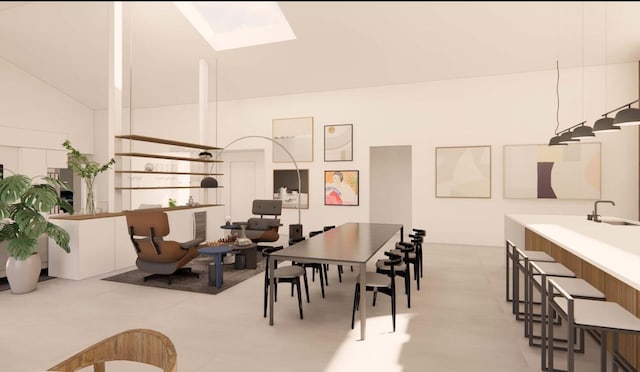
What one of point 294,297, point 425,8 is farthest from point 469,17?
point 294,297

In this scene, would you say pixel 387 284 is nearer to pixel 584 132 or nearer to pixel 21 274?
pixel 584 132

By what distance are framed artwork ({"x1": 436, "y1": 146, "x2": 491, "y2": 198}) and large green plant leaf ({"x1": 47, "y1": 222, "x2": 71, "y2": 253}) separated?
21.3 ft

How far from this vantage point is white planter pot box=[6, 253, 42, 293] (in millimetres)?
4230

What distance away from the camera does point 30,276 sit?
14.1 ft

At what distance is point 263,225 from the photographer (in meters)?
6.90

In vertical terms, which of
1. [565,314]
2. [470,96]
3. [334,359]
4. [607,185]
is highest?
[470,96]

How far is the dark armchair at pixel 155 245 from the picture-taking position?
Answer: 445 centimetres

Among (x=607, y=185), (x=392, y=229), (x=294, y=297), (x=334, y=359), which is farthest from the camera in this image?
(x=607, y=185)

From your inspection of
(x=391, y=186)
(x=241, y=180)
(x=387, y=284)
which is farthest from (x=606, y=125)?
(x=241, y=180)

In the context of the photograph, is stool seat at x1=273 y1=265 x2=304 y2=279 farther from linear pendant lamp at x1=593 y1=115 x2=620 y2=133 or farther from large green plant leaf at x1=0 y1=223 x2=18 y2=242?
linear pendant lamp at x1=593 y1=115 x2=620 y2=133

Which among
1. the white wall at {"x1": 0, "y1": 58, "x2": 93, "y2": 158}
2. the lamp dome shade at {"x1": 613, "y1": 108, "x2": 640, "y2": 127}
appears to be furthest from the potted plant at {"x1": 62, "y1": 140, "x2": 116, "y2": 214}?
the lamp dome shade at {"x1": 613, "y1": 108, "x2": 640, "y2": 127}

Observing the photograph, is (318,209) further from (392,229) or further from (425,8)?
(425,8)

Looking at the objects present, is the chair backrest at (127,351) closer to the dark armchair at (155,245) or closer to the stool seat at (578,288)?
the stool seat at (578,288)

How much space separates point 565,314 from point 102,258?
5447mm
